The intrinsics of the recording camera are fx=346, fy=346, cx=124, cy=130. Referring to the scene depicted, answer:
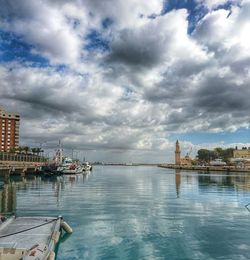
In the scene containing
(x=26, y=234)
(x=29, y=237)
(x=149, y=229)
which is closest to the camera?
(x=29, y=237)

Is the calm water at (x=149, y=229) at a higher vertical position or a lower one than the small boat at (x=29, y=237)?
lower

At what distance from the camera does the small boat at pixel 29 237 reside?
20969 millimetres

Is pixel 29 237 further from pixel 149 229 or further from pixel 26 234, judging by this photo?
pixel 149 229

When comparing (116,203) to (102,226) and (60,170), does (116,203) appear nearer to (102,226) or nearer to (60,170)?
(102,226)

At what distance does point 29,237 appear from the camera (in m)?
26.3

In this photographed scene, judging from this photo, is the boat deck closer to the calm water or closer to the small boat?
the small boat

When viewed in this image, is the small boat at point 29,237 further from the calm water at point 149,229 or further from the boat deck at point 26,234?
the calm water at point 149,229

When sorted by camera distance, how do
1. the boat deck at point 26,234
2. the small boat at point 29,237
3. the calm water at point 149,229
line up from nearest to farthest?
the small boat at point 29,237, the boat deck at point 26,234, the calm water at point 149,229

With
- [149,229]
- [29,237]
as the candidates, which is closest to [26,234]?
[29,237]

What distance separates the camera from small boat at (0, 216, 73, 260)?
20969 mm

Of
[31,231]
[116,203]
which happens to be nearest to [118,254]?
[31,231]

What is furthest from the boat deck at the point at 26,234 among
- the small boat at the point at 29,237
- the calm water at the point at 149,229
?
the calm water at the point at 149,229

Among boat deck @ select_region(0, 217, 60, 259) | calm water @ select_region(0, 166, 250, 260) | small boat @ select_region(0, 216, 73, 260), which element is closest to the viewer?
small boat @ select_region(0, 216, 73, 260)

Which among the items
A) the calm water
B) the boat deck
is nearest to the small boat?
the boat deck
